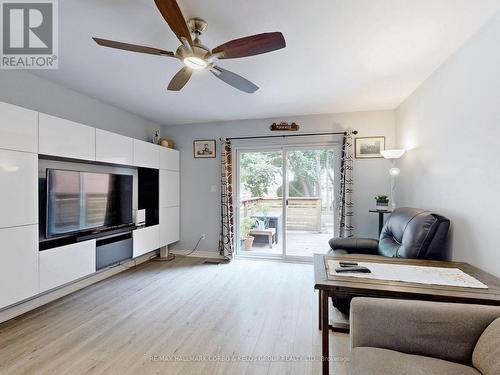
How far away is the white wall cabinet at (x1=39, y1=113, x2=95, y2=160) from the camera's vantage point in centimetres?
231

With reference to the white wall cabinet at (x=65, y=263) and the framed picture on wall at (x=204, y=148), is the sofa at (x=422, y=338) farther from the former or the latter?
the framed picture on wall at (x=204, y=148)

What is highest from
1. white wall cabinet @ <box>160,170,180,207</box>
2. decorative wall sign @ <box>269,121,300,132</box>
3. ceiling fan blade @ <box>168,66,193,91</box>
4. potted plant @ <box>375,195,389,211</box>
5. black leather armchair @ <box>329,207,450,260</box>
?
decorative wall sign @ <box>269,121,300,132</box>

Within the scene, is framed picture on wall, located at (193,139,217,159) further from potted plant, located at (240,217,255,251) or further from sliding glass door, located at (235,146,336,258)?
potted plant, located at (240,217,255,251)

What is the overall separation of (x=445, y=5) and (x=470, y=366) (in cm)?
196

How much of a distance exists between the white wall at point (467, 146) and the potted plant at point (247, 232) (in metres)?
2.52

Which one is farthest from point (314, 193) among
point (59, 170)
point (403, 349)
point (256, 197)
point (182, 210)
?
point (59, 170)

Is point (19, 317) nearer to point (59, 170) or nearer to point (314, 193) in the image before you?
point (59, 170)

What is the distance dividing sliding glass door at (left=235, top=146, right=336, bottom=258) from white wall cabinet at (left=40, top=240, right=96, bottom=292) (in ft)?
7.29

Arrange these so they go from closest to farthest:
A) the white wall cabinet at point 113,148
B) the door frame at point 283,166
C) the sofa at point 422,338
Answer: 1. the sofa at point 422,338
2. the white wall cabinet at point 113,148
3. the door frame at point 283,166

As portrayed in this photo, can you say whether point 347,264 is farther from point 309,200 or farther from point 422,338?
point 309,200

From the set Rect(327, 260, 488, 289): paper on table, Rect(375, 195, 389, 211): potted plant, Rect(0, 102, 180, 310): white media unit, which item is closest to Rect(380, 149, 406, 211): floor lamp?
Rect(375, 195, 389, 211): potted plant

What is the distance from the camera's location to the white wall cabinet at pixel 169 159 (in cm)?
403

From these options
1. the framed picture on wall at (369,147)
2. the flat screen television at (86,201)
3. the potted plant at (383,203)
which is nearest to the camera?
the flat screen television at (86,201)

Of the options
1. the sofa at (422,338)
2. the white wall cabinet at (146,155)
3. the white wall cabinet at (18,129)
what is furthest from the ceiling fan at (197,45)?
the white wall cabinet at (146,155)
